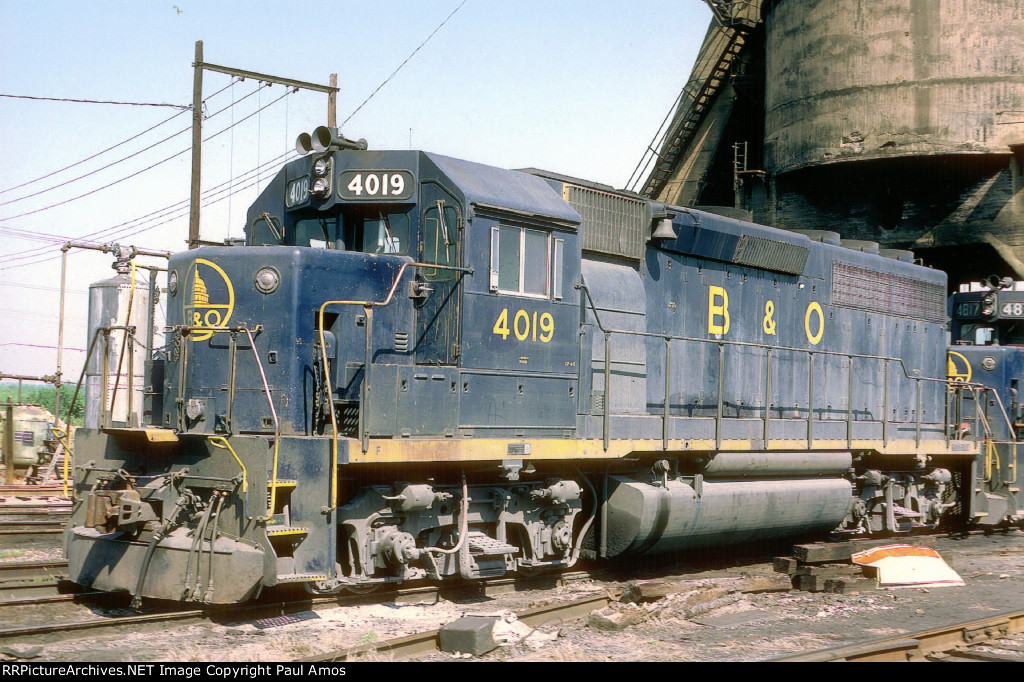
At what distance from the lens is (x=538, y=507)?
855 centimetres

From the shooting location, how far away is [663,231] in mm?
9938

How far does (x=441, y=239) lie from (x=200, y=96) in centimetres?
1242

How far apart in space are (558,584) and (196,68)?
1357 centimetres

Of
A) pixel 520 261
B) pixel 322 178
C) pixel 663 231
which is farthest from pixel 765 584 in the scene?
pixel 322 178

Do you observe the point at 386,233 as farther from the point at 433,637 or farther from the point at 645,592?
the point at 645,592

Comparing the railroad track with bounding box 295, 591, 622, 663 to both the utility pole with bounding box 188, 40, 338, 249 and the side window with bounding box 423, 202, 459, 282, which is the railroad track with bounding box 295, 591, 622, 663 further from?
the utility pole with bounding box 188, 40, 338, 249

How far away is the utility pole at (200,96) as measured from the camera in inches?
681

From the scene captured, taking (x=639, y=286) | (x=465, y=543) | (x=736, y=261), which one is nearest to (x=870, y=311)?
(x=736, y=261)

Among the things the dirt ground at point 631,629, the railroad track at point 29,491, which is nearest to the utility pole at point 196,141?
the railroad track at point 29,491

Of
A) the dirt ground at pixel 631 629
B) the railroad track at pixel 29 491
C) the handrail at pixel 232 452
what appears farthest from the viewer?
the railroad track at pixel 29 491

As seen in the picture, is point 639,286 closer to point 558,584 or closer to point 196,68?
point 558,584

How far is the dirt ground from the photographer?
6152 millimetres

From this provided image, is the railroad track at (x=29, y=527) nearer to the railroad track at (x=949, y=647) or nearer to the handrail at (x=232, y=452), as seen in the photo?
the handrail at (x=232, y=452)

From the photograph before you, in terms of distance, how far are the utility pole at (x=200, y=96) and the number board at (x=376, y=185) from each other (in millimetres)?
9756
